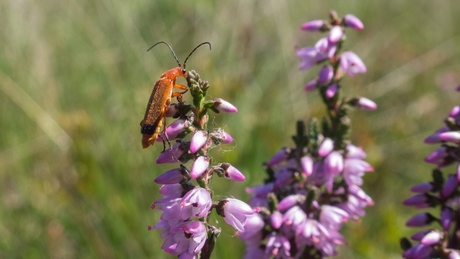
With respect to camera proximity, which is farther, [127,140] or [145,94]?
[145,94]

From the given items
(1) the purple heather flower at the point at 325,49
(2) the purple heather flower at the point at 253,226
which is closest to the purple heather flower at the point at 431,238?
(2) the purple heather flower at the point at 253,226

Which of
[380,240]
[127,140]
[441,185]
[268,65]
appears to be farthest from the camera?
[268,65]

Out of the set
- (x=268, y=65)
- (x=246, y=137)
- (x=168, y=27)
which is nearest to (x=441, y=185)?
(x=246, y=137)

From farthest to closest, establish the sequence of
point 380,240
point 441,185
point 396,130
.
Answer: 1. point 396,130
2. point 380,240
3. point 441,185

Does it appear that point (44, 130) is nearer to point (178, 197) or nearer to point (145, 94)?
point (145, 94)

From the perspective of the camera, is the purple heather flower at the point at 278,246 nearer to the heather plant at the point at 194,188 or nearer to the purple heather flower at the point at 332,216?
the purple heather flower at the point at 332,216

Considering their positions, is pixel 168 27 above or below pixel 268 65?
above

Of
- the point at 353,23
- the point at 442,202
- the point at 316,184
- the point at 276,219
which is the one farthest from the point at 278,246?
the point at 353,23
